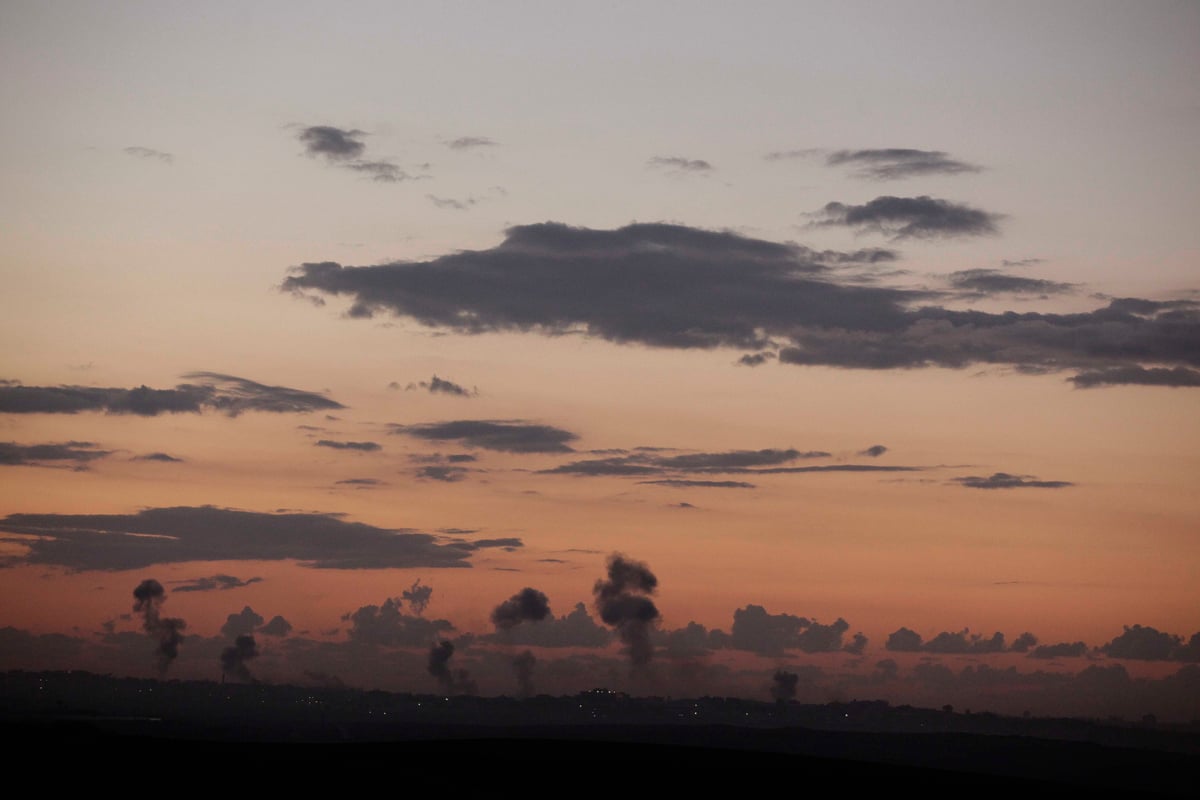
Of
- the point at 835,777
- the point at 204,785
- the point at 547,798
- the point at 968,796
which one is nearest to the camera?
the point at 204,785

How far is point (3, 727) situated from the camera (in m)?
126

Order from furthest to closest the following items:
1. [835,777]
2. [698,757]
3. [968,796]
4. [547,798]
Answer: [698,757], [835,777], [968,796], [547,798]

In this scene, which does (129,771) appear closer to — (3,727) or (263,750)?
(263,750)

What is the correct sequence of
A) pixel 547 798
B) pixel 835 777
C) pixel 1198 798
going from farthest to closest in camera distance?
pixel 1198 798 < pixel 835 777 < pixel 547 798

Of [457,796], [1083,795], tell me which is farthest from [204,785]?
[1083,795]

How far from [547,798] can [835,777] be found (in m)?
38.0

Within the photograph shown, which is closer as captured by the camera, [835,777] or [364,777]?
[364,777]

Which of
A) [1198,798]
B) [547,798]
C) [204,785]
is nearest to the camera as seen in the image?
[204,785]

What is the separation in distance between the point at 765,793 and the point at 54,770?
54201 millimetres

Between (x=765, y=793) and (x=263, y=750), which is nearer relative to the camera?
(x=765, y=793)

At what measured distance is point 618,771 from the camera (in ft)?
369

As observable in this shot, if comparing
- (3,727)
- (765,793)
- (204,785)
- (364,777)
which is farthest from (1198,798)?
(3,727)

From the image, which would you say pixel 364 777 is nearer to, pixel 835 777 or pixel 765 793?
pixel 765 793

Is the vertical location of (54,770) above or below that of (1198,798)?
above
